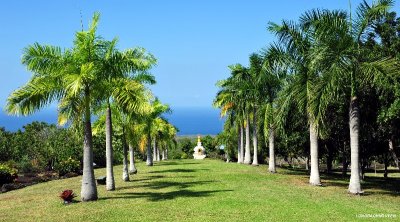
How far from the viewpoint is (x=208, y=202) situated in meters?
18.3

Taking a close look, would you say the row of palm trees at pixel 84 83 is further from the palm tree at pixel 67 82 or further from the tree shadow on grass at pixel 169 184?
the tree shadow on grass at pixel 169 184

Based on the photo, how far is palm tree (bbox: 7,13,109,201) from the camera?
61.6 feet

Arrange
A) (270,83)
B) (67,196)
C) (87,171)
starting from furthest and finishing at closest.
Result: (270,83) < (87,171) < (67,196)

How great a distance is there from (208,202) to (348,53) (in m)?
9.17

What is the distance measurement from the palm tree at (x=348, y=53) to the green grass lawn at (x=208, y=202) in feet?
10.0

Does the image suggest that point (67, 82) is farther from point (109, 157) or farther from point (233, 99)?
point (233, 99)

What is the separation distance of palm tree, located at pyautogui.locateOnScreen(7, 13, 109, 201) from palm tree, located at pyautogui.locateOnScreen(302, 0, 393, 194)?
9997 mm

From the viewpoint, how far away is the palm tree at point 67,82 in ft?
A: 61.6

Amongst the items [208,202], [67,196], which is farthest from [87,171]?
[208,202]

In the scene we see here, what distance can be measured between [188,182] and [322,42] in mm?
10236

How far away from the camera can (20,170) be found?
38031 mm

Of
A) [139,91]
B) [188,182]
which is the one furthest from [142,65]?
[188,182]

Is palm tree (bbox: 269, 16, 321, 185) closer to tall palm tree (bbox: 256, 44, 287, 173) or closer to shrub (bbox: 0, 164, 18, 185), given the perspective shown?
tall palm tree (bbox: 256, 44, 287, 173)

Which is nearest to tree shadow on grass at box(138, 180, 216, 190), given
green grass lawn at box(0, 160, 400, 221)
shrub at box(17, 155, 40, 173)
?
green grass lawn at box(0, 160, 400, 221)
